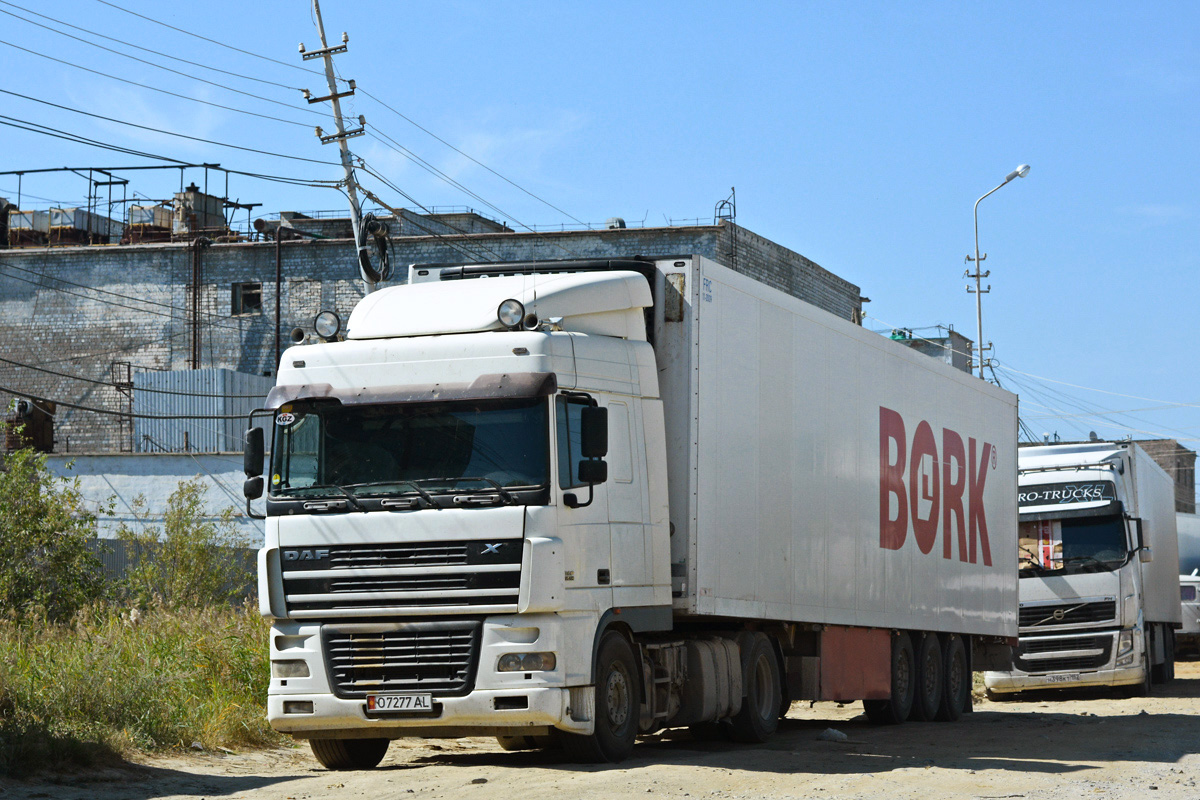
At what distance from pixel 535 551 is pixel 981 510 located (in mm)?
10651

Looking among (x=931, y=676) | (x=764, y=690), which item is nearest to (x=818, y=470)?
(x=764, y=690)

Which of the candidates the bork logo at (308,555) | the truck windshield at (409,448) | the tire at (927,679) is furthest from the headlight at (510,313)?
the tire at (927,679)

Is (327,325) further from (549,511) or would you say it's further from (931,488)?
(931,488)

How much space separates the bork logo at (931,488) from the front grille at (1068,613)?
3712 mm

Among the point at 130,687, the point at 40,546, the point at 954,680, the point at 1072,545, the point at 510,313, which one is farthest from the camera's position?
the point at 40,546

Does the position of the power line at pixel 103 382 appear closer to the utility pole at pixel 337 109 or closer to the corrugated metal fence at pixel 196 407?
the corrugated metal fence at pixel 196 407

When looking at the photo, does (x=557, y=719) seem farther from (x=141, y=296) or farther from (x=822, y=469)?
(x=141, y=296)

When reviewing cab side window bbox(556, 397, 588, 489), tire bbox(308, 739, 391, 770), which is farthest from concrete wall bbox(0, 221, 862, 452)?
cab side window bbox(556, 397, 588, 489)

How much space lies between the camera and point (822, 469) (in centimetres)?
1443

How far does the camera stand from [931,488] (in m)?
17.6

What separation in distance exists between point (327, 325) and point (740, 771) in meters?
4.67

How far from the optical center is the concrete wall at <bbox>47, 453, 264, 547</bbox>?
3972cm

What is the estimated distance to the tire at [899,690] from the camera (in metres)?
16.7

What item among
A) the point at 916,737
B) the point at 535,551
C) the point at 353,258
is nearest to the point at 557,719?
the point at 535,551
